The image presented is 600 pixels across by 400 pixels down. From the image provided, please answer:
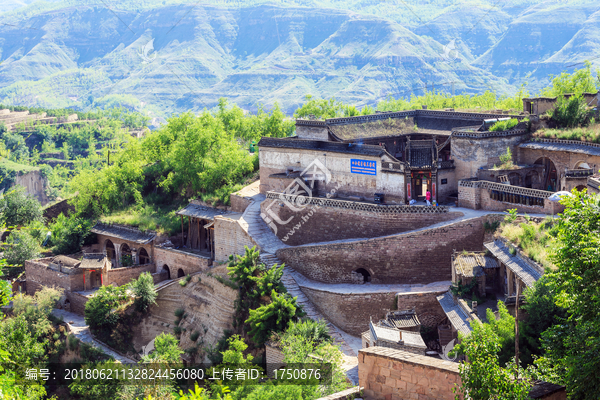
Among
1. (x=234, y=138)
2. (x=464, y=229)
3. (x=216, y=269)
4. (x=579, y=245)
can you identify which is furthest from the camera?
(x=234, y=138)

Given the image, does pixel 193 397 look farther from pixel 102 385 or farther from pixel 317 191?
pixel 317 191

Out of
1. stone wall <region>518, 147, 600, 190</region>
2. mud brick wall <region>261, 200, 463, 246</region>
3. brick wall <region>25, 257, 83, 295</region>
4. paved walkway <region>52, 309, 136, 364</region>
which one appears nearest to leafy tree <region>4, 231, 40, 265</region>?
brick wall <region>25, 257, 83, 295</region>

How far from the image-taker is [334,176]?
3212cm

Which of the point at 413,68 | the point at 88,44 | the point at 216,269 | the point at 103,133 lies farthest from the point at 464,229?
the point at 88,44

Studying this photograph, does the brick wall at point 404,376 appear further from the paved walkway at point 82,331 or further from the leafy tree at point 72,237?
the leafy tree at point 72,237

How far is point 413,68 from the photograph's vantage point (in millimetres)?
125250

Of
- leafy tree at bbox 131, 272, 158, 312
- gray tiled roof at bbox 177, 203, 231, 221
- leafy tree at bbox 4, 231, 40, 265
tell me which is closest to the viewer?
leafy tree at bbox 131, 272, 158, 312

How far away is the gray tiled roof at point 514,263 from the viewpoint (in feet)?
65.8

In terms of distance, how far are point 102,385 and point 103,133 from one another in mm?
72924

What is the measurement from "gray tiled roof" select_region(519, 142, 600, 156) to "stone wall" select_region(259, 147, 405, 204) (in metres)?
7.15

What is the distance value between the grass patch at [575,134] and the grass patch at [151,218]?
68.5ft

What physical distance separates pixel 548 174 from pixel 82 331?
81.9ft

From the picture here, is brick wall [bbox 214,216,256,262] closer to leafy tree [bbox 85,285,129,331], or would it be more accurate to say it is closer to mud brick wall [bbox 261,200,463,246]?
mud brick wall [bbox 261,200,463,246]

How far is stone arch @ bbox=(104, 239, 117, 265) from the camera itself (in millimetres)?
38375
